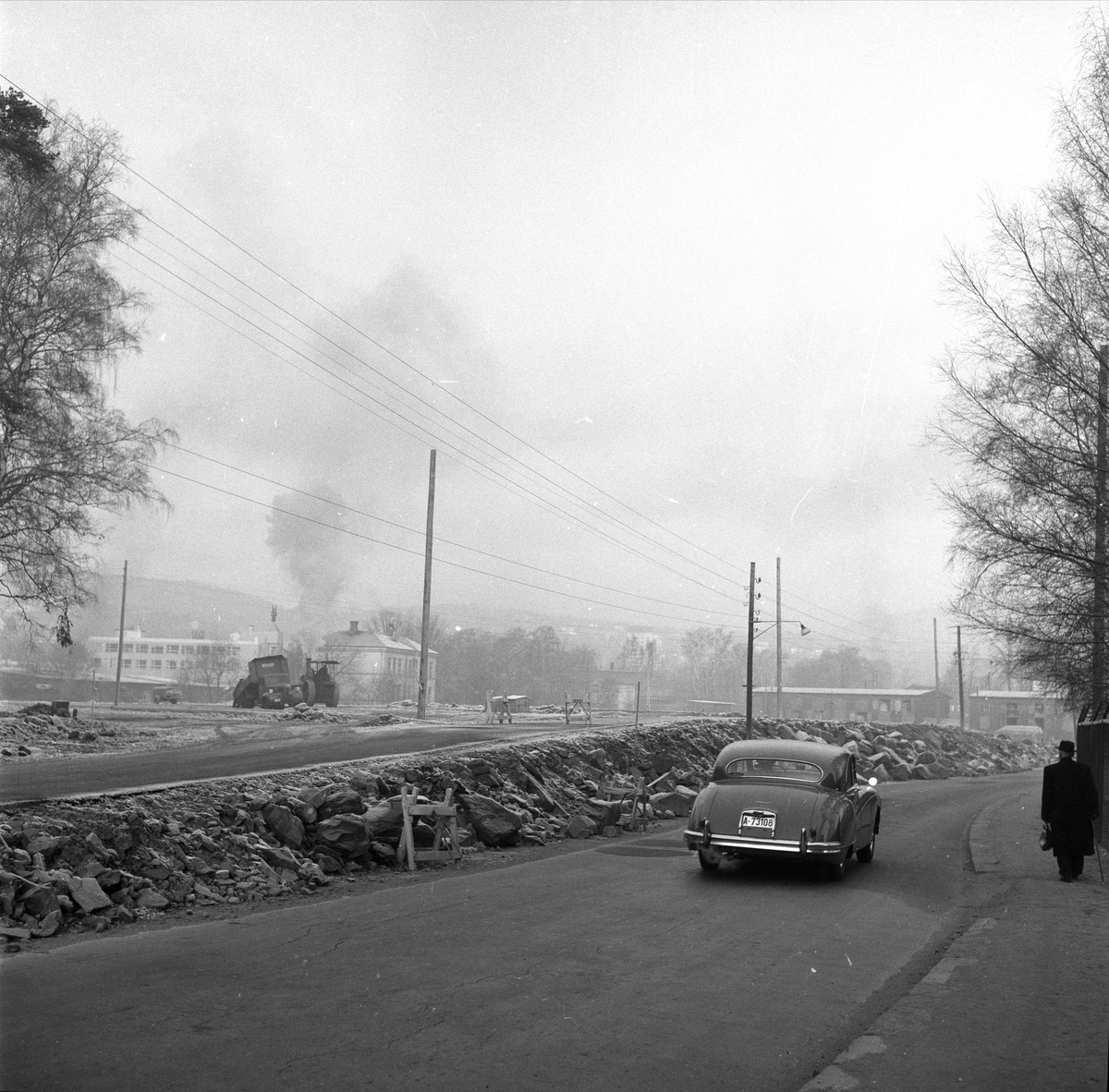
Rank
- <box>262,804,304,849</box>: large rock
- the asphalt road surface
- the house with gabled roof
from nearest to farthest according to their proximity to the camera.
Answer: the asphalt road surface < <box>262,804,304,849</box>: large rock < the house with gabled roof

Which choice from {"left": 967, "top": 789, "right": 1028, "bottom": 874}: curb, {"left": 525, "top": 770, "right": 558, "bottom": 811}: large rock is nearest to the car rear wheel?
{"left": 967, "top": 789, "right": 1028, "bottom": 874}: curb

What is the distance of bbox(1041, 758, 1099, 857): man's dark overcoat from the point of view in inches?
462

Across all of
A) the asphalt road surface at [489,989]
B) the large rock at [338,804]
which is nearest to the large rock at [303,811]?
the large rock at [338,804]

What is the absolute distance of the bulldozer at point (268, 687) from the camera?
45156mm

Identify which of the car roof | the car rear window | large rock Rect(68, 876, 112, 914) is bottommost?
large rock Rect(68, 876, 112, 914)

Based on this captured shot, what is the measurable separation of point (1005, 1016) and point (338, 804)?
29.3ft

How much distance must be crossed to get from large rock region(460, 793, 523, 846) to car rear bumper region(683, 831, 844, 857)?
4102 mm

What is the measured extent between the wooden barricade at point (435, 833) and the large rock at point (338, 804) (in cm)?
67

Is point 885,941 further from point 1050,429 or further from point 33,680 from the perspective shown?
point 33,680

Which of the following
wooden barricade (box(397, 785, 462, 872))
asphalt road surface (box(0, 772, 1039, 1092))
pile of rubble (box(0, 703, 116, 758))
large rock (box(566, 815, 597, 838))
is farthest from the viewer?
pile of rubble (box(0, 703, 116, 758))

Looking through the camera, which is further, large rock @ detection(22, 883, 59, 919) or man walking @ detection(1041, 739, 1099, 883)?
man walking @ detection(1041, 739, 1099, 883)

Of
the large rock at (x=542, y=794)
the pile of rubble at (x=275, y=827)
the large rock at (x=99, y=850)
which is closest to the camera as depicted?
the pile of rubble at (x=275, y=827)

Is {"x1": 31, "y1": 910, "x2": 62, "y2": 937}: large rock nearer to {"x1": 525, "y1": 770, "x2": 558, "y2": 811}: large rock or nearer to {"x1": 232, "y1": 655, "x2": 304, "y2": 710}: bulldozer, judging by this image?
{"x1": 525, "y1": 770, "x2": 558, "y2": 811}: large rock

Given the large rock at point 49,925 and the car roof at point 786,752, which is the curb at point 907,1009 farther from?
the large rock at point 49,925
